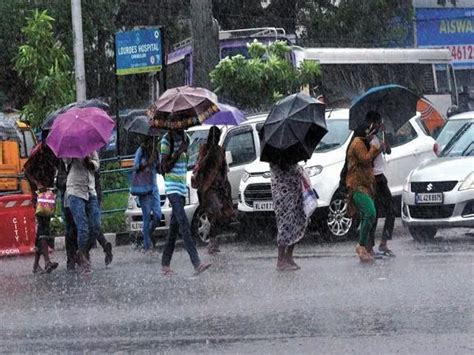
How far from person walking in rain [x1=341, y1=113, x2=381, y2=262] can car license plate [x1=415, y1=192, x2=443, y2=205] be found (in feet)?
7.25

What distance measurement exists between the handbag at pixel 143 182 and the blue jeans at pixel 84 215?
247 cm

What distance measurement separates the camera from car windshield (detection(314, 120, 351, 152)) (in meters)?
16.8

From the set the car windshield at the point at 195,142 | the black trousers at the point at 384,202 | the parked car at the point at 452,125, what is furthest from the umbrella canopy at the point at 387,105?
the car windshield at the point at 195,142

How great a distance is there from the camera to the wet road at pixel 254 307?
8578mm

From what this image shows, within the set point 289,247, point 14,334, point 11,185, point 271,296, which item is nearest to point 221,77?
point 11,185

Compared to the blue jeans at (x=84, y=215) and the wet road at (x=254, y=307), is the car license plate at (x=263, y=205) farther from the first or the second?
the blue jeans at (x=84, y=215)

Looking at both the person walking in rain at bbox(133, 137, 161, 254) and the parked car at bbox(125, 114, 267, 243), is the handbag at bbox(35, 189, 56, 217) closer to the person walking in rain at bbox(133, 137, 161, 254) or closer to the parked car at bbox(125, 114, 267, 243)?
the person walking in rain at bbox(133, 137, 161, 254)

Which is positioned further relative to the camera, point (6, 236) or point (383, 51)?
point (383, 51)

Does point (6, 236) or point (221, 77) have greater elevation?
point (221, 77)

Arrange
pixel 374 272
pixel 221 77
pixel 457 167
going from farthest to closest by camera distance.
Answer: pixel 221 77
pixel 457 167
pixel 374 272

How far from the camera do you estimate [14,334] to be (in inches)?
371

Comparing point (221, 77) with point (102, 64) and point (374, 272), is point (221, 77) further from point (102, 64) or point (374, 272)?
point (102, 64)

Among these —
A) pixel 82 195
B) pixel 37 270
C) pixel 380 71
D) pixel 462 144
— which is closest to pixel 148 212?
pixel 37 270

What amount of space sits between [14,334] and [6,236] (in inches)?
294
